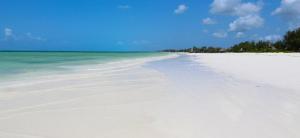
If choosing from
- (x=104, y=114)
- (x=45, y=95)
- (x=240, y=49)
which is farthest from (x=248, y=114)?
(x=240, y=49)

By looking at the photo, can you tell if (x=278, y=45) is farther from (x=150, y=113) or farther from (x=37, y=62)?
(x=150, y=113)

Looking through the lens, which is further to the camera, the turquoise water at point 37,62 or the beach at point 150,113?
the turquoise water at point 37,62

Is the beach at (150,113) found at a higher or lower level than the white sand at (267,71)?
higher

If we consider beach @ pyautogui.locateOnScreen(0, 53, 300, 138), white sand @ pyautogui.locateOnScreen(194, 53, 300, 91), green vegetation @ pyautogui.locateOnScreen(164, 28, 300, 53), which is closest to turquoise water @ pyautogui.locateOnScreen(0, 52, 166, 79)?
beach @ pyautogui.locateOnScreen(0, 53, 300, 138)

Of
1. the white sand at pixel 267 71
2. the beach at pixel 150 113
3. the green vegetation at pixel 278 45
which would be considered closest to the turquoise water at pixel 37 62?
the beach at pixel 150 113

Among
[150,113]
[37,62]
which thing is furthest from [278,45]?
[150,113]

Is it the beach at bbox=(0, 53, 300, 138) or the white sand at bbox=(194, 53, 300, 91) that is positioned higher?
the beach at bbox=(0, 53, 300, 138)

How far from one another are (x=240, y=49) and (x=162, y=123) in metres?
71.6

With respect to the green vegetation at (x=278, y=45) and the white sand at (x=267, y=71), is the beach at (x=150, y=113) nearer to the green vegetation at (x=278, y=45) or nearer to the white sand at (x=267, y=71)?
the white sand at (x=267, y=71)

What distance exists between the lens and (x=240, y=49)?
72062 millimetres

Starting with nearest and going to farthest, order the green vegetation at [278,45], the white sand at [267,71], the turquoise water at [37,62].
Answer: the white sand at [267,71]
the turquoise water at [37,62]
the green vegetation at [278,45]

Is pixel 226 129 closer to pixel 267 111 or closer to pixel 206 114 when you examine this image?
pixel 206 114

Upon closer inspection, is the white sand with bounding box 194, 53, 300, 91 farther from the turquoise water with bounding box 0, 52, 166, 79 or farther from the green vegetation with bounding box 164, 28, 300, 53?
the green vegetation with bounding box 164, 28, 300, 53

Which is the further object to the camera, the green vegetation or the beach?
the green vegetation
